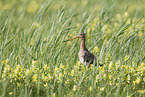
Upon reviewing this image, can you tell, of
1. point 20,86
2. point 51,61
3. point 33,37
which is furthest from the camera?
point 33,37

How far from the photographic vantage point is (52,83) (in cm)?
450

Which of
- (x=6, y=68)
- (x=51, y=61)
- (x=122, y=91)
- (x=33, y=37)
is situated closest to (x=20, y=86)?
(x=6, y=68)

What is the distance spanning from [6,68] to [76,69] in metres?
1.31

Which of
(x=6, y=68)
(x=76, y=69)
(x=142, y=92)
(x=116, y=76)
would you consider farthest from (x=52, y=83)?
(x=142, y=92)

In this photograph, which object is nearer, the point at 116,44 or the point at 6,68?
the point at 6,68

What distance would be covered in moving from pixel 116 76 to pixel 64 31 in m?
1.76

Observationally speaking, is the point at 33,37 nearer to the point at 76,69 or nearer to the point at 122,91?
the point at 76,69

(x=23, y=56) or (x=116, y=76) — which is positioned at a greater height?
(x=23, y=56)

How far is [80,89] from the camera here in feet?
14.1

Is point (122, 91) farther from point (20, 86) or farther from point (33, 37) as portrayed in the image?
point (33, 37)

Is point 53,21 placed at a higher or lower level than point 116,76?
higher

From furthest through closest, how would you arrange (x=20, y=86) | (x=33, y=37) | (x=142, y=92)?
(x=33, y=37)
(x=20, y=86)
(x=142, y=92)

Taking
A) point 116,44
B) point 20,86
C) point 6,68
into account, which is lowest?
point 20,86

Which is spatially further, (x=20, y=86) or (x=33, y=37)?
(x=33, y=37)
